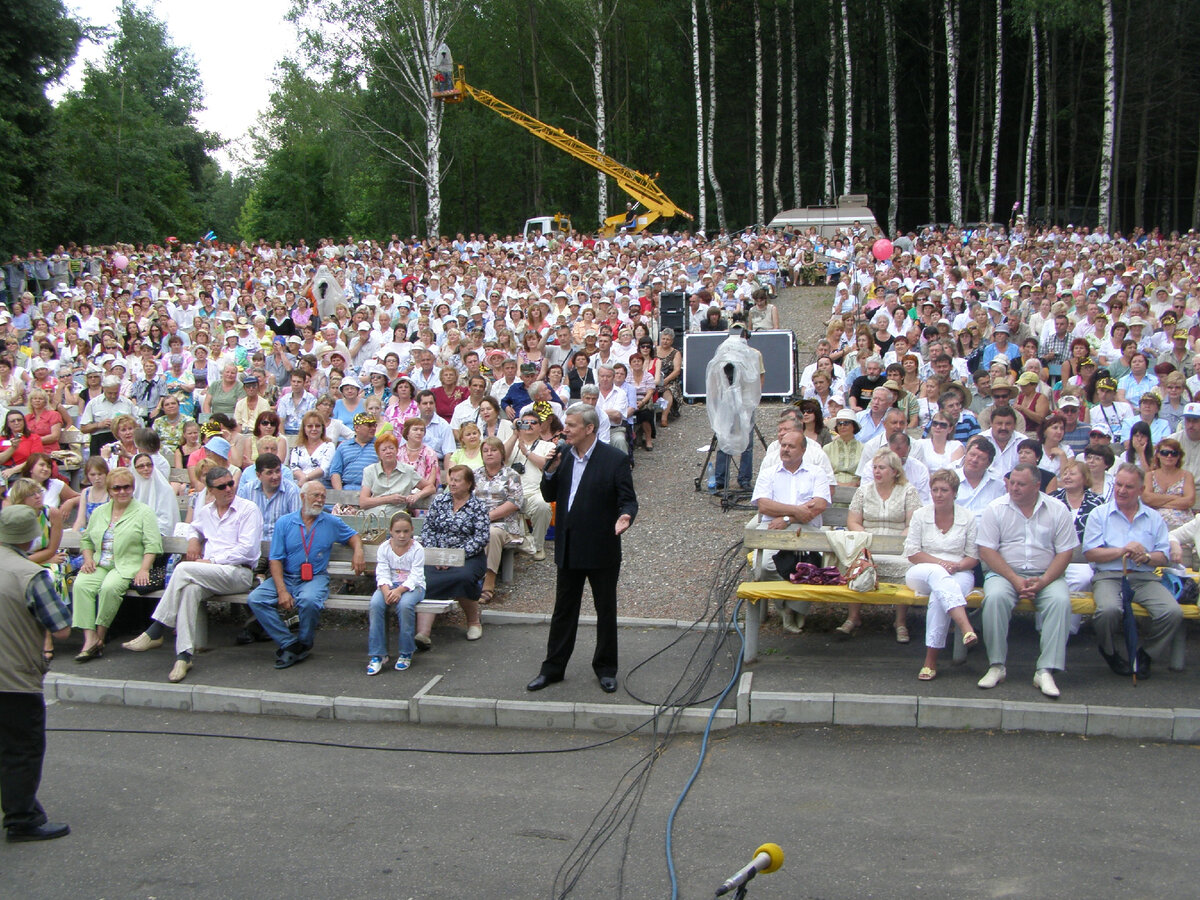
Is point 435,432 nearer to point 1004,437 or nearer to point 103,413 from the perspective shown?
point 103,413

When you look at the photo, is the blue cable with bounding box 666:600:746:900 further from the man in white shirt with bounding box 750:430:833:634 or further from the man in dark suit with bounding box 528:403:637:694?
the man in dark suit with bounding box 528:403:637:694

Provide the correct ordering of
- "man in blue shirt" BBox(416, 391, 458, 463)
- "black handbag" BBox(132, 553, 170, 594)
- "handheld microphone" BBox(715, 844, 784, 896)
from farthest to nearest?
1. "man in blue shirt" BBox(416, 391, 458, 463)
2. "black handbag" BBox(132, 553, 170, 594)
3. "handheld microphone" BBox(715, 844, 784, 896)

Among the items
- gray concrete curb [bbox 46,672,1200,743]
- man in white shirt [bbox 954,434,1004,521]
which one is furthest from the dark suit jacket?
man in white shirt [bbox 954,434,1004,521]

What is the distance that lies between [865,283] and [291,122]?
41.1m

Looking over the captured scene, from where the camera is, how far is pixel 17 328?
739 inches

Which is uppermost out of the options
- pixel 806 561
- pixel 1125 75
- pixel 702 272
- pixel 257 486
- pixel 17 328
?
pixel 1125 75

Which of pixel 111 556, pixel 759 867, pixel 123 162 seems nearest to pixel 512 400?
pixel 111 556

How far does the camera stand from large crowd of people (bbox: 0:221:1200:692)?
7.46 metres

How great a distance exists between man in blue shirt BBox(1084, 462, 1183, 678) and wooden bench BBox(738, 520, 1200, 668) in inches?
3.7

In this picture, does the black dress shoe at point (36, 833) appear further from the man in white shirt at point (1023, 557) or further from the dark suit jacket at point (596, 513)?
the man in white shirt at point (1023, 557)

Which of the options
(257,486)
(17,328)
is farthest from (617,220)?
(257,486)

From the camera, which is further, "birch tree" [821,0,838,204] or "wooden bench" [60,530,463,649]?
"birch tree" [821,0,838,204]

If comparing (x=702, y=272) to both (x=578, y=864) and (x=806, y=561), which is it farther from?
(x=578, y=864)

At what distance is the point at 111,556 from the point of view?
782cm
